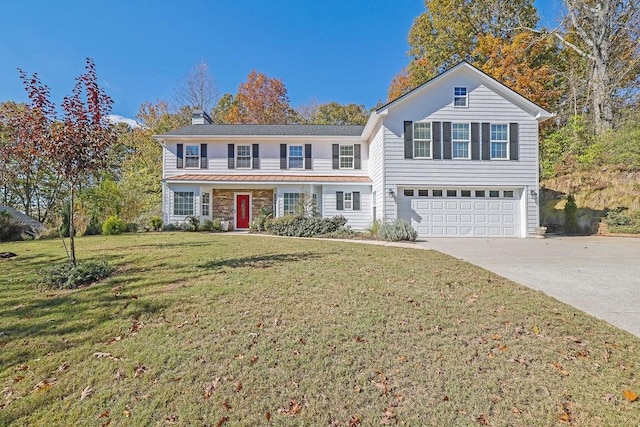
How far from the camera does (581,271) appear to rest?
269 inches

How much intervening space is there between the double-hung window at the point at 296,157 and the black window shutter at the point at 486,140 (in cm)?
906

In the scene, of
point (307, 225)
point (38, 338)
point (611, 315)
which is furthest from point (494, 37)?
point (38, 338)

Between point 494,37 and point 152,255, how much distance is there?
26.3 metres

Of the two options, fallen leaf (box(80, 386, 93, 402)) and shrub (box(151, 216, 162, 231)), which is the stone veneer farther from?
fallen leaf (box(80, 386, 93, 402))

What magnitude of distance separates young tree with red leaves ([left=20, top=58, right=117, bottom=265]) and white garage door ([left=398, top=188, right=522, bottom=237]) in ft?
37.2

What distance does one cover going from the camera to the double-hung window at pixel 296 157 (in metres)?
17.7

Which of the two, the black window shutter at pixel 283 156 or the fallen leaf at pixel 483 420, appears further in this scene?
the black window shutter at pixel 283 156

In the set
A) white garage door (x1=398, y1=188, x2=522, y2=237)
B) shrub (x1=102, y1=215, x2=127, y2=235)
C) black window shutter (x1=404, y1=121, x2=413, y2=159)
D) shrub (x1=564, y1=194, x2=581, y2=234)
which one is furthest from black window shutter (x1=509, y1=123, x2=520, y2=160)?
shrub (x1=102, y1=215, x2=127, y2=235)

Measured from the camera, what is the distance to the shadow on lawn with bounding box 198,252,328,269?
654 centimetres

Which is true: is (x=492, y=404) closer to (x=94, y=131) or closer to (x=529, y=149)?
(x=94, y=131)

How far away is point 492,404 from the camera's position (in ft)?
8.65

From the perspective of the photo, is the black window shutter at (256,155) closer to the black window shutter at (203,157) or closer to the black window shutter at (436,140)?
the black window shutter at (203,157)

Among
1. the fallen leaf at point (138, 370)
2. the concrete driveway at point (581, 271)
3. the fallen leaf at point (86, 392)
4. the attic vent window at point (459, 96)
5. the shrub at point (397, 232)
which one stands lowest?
the fallen leaf at point (86, 392)

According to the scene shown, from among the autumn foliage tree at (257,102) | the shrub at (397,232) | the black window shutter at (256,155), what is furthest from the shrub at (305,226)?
the autumn foliage tree at (257,102)
